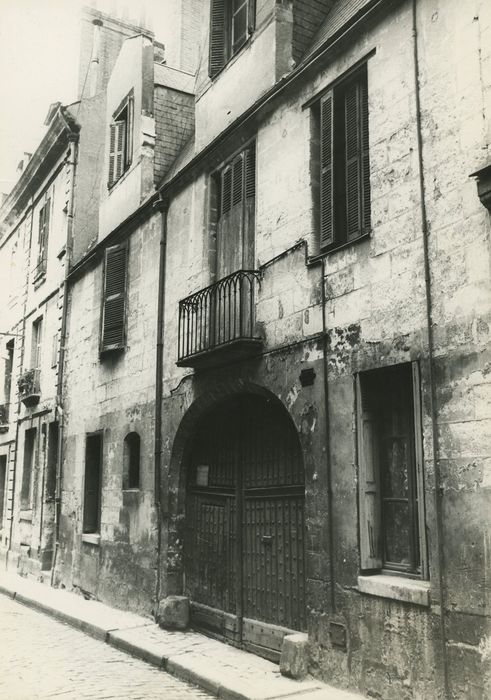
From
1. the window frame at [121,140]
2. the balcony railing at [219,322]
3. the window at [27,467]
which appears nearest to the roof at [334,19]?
the balcony railing at [219,322]

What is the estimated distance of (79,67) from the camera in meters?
19.1

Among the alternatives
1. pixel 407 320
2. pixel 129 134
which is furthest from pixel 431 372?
pixel 129 134

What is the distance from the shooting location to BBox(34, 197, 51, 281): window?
17.9m

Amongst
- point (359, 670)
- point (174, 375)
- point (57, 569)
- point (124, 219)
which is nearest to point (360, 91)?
point (174, 375)

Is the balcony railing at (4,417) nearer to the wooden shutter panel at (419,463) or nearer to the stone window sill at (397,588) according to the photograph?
the stone window sill at (397,588)

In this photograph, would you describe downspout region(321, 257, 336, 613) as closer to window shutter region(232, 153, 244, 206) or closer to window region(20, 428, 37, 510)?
window shutter region(232, 153, 244, 206)

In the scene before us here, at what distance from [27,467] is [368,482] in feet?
43.5

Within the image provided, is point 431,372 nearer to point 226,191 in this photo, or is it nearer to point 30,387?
point 226,191

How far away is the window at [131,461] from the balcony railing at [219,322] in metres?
2.58

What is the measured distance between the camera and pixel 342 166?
24.3 ft

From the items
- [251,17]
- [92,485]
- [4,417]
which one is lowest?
[92,485]

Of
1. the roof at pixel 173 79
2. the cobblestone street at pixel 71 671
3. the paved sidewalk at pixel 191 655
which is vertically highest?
the roof at pixel 173 79

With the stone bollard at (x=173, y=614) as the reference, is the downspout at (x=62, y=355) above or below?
above

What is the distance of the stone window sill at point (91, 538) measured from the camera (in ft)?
40.2
